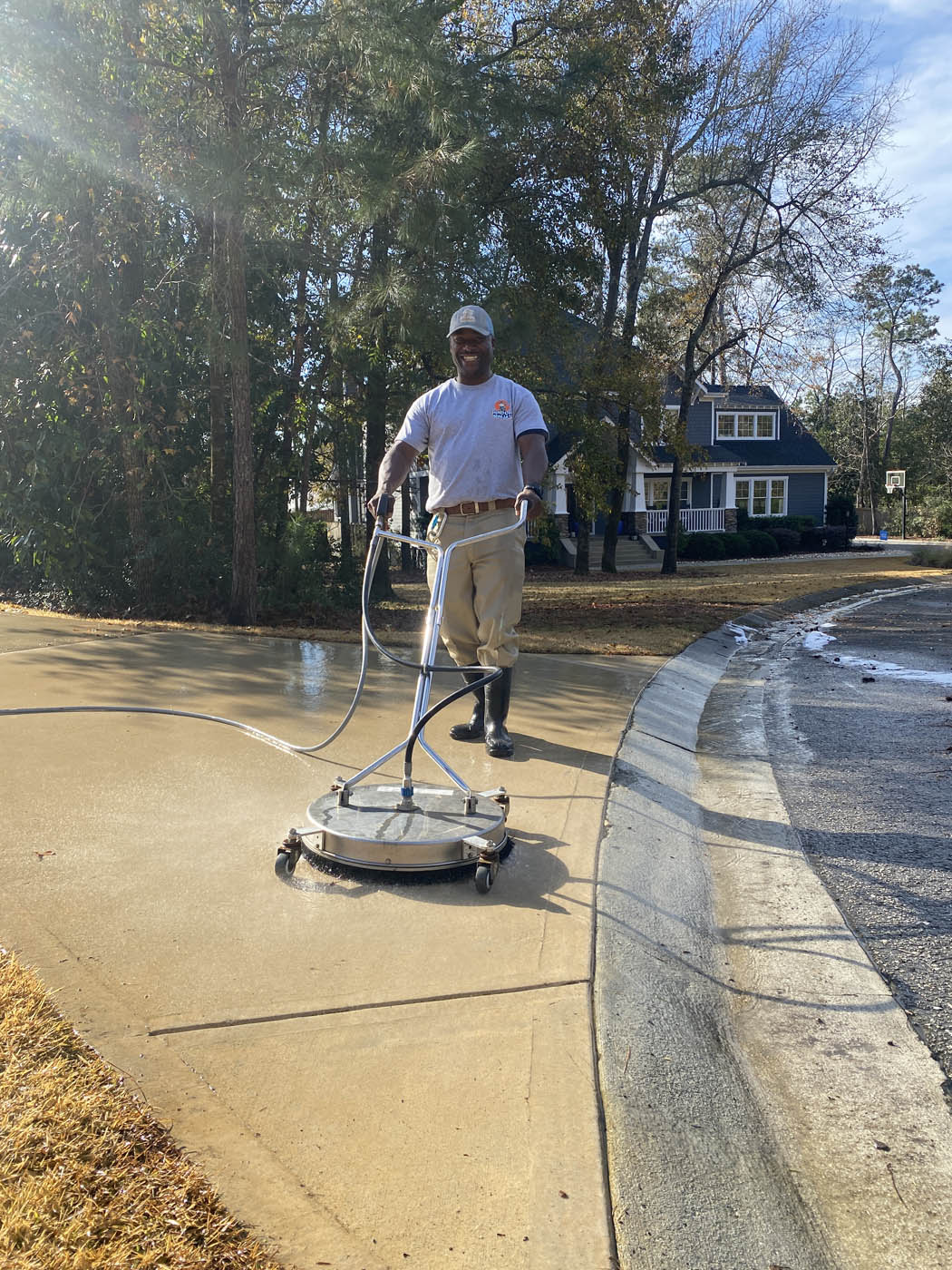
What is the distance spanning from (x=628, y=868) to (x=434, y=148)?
8616 mm

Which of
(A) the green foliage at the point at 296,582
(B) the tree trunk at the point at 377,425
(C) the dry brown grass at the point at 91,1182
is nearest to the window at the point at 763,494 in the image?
(B) the tree trunk at the point at 377,425

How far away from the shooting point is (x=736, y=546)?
35.8m

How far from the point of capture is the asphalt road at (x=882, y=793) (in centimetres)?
324

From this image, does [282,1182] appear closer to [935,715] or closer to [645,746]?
[645,746]

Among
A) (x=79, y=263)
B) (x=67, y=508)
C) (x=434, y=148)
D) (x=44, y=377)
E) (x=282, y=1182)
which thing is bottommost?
(x=282, y=1182)

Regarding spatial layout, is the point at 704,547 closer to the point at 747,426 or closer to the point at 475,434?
the point at 747,426

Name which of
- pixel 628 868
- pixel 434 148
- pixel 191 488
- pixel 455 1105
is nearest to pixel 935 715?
pixel 628 868

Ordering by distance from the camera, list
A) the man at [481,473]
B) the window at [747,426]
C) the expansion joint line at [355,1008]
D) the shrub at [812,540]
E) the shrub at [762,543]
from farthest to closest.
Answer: the window at [747,426] → the shrub at [812,540] → the shrub at [762,543] → the man at [481,473] → the expansion joint line at [355,1008]

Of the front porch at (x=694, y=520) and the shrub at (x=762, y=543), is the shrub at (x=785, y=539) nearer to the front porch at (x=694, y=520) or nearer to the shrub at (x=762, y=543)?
the shrub at (x=762, y=543)

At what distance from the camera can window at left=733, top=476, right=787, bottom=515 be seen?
43094 millimetres

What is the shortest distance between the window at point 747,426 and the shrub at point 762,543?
801 cm

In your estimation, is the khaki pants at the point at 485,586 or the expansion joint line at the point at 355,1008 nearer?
the expansion joint line at the point at 355,1008

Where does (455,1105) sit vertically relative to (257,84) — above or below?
below

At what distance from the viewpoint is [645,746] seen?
5539 millimetres
